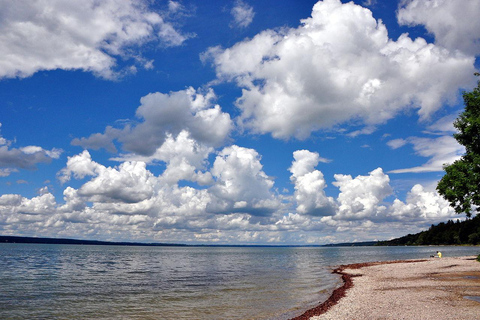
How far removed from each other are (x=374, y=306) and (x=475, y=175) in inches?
1329

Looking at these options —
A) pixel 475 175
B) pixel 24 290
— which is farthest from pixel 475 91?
pixel 24 290

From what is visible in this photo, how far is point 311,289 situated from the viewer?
3750 cm

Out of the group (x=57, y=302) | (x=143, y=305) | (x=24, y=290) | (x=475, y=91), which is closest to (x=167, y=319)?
(x=143, y=305)

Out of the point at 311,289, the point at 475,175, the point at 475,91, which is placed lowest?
the point at 311,289

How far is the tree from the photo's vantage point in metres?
45.1

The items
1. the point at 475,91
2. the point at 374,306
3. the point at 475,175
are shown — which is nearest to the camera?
the point at 374,306

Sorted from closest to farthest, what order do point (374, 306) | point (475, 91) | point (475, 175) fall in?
point (374, 306), point (475, 175), point (475, 91)

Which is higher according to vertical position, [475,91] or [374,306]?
[475,91]

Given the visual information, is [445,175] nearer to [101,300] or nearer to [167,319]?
[167,319]

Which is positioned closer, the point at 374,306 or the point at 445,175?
the point at 374,306

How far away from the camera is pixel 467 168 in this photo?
1821 inches

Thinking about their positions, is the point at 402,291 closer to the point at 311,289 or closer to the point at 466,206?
the point at 311,289

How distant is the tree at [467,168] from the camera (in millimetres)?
45094

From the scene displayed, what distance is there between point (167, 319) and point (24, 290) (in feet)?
83.5
